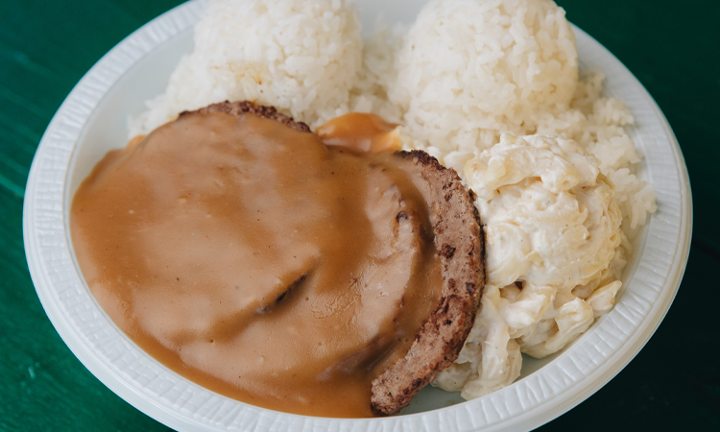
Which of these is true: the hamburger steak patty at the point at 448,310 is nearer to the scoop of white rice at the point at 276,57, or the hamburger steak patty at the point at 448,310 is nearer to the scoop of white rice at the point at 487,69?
the scoop of white rice at the point at 487,69

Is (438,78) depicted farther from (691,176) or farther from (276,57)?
(691,176)

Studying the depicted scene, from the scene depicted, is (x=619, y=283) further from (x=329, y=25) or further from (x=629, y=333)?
(x=329, y=25)

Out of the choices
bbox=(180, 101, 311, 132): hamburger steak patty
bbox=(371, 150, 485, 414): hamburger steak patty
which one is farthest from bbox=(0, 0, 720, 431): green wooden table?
bbox=(180, 101, 311, 132): hamburger steak patty

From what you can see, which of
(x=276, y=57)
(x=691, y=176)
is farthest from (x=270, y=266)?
(x=691, y=176)

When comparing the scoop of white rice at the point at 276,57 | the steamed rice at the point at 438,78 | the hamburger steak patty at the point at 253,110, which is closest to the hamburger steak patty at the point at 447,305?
the steamed rice at the point at 438,78

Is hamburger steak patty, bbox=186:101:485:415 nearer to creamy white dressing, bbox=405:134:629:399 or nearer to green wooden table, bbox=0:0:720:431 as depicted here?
creamy white dressing, bbox=405:134:629:399

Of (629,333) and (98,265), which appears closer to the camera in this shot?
(629,333)

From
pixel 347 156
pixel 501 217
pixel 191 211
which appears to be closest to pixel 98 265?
pixel 191 211
